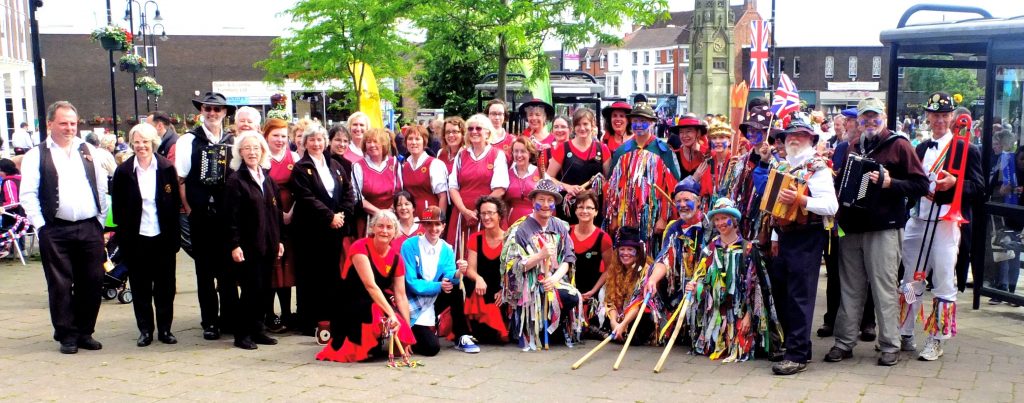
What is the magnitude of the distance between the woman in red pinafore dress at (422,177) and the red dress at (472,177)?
0.15 metres

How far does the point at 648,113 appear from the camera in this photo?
763 centimetres

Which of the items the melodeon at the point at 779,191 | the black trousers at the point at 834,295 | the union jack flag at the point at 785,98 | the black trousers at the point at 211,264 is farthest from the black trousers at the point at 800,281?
the union jack flag at the point at 785,98

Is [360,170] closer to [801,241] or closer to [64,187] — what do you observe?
[64,187]

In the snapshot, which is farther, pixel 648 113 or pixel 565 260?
pixel 648 113

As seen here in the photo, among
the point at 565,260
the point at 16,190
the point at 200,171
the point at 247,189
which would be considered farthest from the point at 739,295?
the point at 16,190

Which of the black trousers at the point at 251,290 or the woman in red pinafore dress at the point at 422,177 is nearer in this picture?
the black trousers at the point at 251,290

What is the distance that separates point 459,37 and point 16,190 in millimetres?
7353

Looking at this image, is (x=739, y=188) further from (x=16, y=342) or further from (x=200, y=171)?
(x=16, y=342)

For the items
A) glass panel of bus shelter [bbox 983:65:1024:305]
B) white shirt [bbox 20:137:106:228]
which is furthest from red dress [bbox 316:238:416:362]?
glass panel of bus shelter [bbox 983:65:1024:305]

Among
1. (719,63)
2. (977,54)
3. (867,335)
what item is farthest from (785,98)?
(719,63)

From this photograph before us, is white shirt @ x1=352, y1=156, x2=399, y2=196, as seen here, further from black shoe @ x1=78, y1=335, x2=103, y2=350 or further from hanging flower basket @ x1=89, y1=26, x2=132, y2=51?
hanging flower basket @ x1=89, y1=26, x2=132, y2=51

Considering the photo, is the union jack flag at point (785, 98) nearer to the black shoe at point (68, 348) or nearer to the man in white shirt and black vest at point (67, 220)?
the man in white shirt and black vest at point (67, 220)

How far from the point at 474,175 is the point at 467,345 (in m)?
1.58

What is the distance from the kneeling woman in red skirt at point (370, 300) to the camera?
6.48 m
